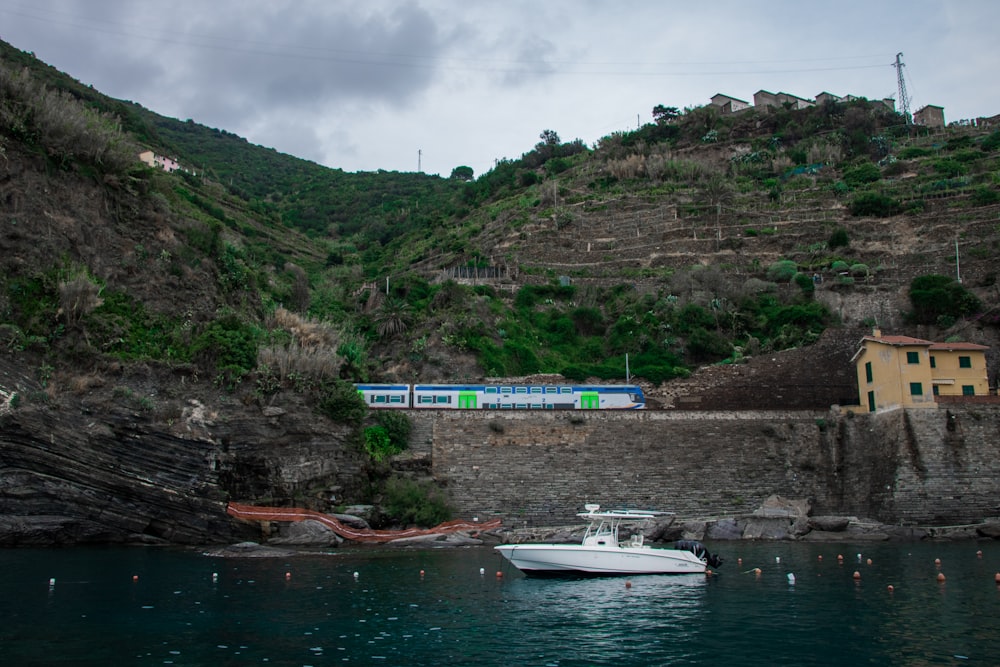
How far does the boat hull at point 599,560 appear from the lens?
24234 millimetres

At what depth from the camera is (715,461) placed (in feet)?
128

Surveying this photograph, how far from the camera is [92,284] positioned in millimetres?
36219

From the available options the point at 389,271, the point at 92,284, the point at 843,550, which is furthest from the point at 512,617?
the point at 389,271

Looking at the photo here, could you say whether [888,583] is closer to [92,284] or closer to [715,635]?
[715,635]

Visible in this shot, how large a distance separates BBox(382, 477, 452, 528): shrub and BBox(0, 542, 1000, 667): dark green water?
8254mm

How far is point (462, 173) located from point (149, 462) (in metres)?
120

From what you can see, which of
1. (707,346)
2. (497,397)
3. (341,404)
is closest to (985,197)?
(707,346)

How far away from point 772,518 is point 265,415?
2424cm

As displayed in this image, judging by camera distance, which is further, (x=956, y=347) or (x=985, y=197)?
(x=985, y=197)

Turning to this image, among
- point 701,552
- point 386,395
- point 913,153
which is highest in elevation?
point 913,153

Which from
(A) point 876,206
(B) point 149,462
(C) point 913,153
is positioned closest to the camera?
(B) point 149,462

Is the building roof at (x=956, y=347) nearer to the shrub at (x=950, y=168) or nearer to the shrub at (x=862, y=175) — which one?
the shrub at (x=862, y=175)

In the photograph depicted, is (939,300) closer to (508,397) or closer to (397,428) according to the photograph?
(508,397)

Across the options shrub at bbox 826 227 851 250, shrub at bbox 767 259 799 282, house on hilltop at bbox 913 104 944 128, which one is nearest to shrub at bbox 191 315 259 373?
shrub at bbox 767 259 799 282
